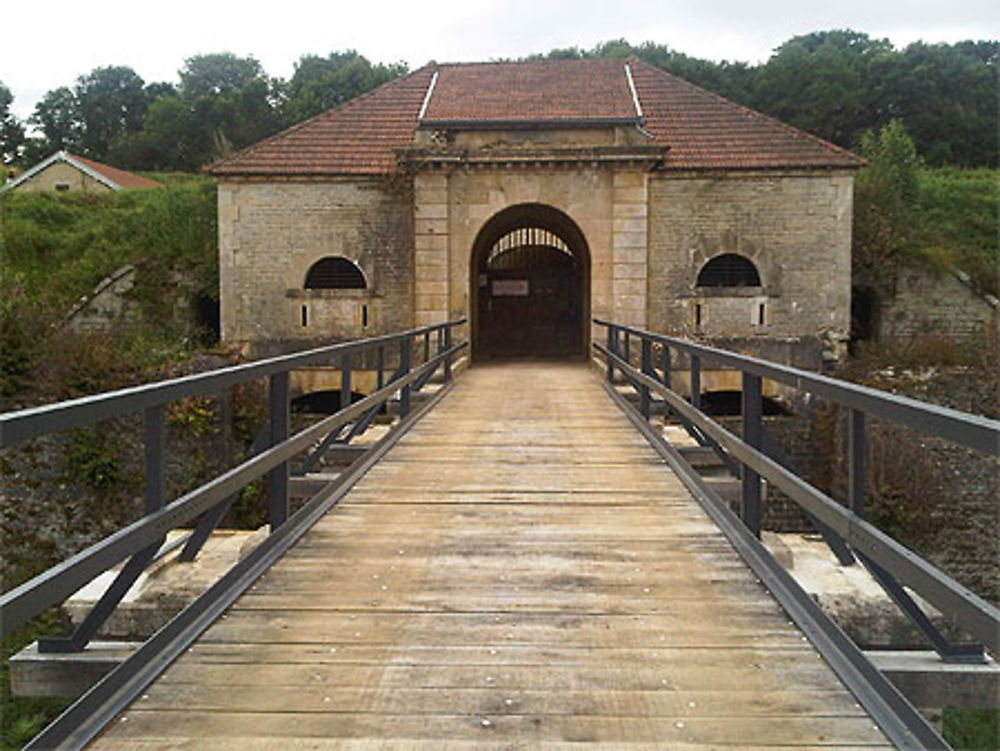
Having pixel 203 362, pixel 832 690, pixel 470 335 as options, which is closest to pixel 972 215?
pixel 470 335

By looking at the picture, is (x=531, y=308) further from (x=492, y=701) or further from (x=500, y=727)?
(x=500, y=727)

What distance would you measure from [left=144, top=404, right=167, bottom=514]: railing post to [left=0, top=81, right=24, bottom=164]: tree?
4905 cm

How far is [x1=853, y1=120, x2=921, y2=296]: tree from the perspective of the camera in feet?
58.3

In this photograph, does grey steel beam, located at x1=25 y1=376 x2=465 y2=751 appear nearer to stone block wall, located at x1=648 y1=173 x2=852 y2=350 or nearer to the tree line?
stone block wall, located at x1=648 y1=173 x2=852 y2=350

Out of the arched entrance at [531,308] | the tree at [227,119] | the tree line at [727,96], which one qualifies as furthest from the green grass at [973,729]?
the tree at [227,119]

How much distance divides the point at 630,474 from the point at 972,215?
762 inches

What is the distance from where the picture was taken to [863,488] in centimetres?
284

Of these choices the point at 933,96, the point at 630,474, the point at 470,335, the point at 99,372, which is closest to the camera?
the point at 630,474

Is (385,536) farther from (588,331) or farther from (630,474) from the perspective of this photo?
(588,331)

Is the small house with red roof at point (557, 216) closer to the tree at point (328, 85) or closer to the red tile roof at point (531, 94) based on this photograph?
the red tile roof at point (531, 94)

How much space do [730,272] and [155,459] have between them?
50.3 ft

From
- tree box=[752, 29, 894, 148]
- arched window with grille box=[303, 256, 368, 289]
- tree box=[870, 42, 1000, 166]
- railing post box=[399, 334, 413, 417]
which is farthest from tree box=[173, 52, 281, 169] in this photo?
railing post box=[399, 334, 413, 417]

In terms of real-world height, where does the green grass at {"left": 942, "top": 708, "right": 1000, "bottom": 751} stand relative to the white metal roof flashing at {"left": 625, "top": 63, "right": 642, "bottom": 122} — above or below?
below

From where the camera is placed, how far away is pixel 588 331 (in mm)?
17000
